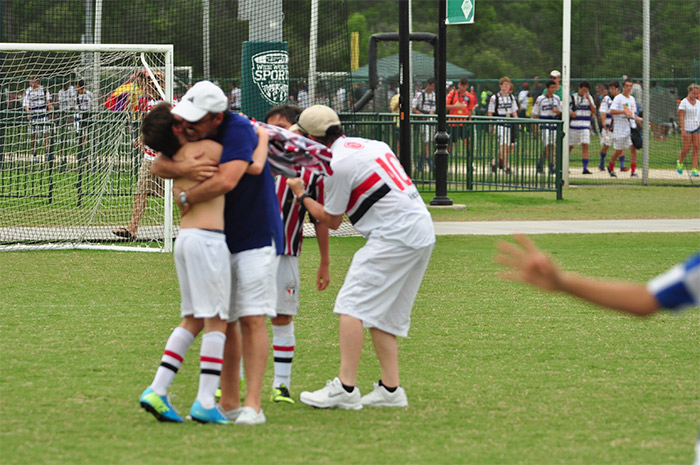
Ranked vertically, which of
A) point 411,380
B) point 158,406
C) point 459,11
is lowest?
point 411,380

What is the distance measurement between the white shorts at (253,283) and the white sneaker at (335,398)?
59 cm

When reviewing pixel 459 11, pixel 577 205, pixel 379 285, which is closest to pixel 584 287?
pixel 379 285

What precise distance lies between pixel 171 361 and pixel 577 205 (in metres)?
13.5

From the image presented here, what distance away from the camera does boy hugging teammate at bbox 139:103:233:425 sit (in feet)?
17.5

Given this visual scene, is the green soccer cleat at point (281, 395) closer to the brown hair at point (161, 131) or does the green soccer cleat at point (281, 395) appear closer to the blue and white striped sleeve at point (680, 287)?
the brown hair at point (161, 131)

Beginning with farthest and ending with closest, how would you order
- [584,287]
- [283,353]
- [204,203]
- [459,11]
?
[459,11] < [283,353] < [204,203] < [584,287]

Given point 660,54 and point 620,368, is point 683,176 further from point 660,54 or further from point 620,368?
point 620,368

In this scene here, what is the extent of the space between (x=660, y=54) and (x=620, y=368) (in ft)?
99.8

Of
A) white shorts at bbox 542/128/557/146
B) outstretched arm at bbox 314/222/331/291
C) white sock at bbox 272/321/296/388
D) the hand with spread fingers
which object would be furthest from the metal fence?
the hand with spread fingers

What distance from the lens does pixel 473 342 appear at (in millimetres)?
7691

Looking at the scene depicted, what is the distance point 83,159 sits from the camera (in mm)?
13742

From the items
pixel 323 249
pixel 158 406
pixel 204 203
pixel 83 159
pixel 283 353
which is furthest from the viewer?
pixel 83 159

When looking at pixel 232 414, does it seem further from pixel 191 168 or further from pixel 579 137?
pixel 579 137

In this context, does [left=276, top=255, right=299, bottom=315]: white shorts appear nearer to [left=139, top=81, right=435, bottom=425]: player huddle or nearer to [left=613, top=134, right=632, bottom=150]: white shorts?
[left=139, top=81, right=435, bottom=425]: player huddle
